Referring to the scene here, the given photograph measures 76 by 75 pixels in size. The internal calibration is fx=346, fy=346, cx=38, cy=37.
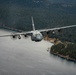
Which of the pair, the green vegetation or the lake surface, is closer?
the lake surface

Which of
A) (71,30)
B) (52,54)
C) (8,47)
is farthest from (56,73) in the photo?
(71,30)

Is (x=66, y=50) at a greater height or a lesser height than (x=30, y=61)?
greater

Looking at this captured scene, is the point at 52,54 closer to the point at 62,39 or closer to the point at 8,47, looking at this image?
the point at 8,47

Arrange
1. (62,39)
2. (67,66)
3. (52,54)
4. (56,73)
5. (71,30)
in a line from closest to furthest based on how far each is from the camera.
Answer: (56,73) < (67,66) < (52,54) < (62,39) < (71,30)

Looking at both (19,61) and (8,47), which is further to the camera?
(8,47)

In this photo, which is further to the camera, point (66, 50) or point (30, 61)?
point (66, 50)
